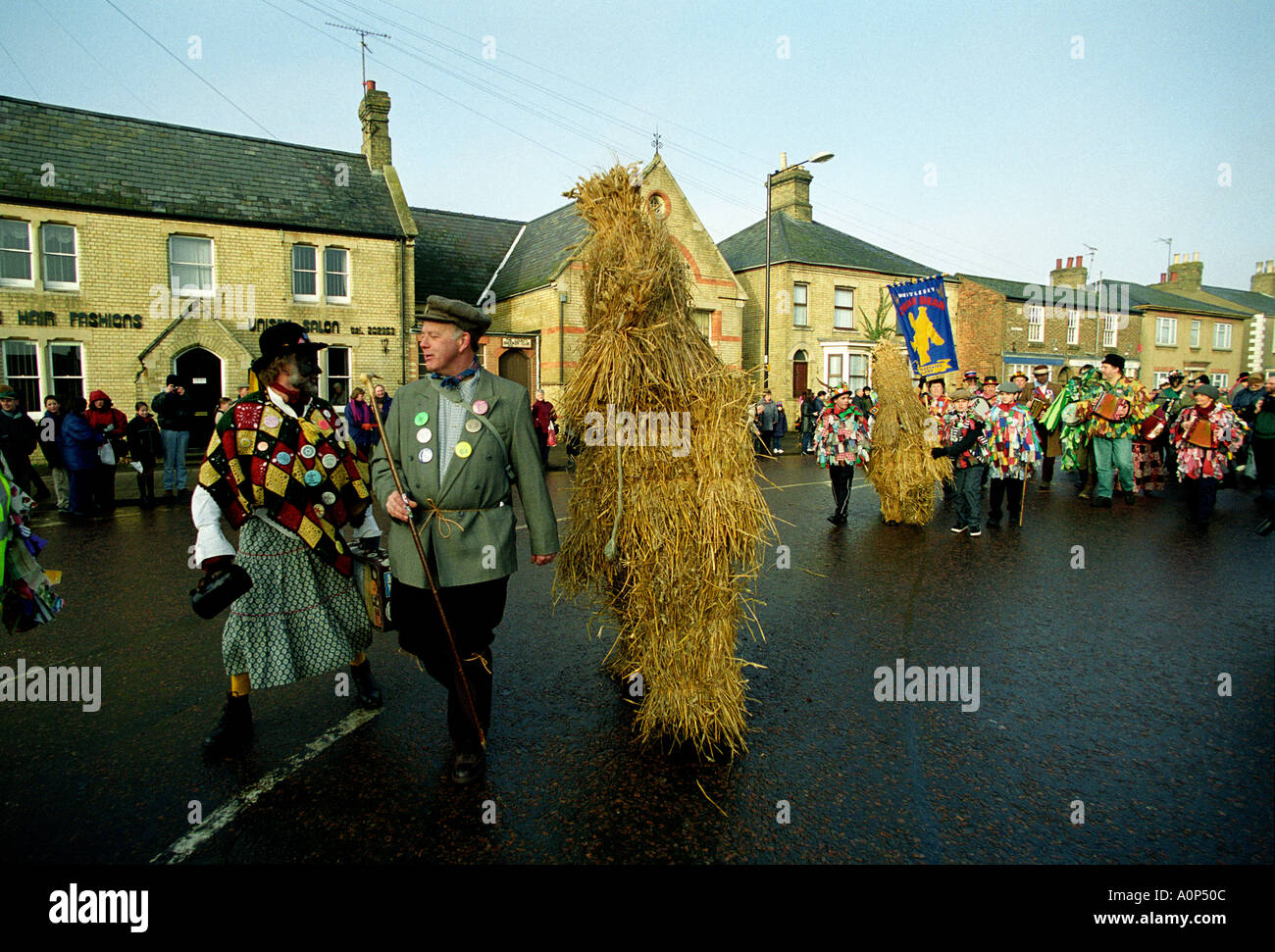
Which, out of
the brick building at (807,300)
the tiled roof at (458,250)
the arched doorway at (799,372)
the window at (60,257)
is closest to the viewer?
the window at (60,257)

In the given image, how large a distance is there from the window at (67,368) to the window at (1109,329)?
44.2m

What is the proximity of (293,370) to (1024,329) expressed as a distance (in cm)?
3923

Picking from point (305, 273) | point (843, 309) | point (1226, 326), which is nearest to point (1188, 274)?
point (1226, 326)

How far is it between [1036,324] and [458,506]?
40.1 m

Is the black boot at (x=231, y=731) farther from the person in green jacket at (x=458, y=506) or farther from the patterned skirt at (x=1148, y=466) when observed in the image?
the patterned skirt at (x=1148, y=466)

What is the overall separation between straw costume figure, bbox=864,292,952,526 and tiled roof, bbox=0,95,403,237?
56.0 ft

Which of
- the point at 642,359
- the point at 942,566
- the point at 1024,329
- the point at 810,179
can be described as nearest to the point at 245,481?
the point at 642,359

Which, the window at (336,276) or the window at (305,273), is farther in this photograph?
the window at (336,276)

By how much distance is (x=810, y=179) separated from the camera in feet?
105

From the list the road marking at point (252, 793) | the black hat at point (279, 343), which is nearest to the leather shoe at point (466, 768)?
the road marking at point (252, 793)

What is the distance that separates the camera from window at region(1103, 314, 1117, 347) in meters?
38.4

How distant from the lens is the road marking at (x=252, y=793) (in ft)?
8.82

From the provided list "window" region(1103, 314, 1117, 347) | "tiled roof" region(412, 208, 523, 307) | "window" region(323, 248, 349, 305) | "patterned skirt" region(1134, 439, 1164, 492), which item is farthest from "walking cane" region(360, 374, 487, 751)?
"window" region(1103, 314, 1117, 347)

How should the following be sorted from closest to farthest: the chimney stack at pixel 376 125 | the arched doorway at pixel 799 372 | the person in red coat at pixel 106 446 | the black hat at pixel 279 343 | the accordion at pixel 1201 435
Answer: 1. the black hat at pixel 279 343
2. the accordion at pixel 1201 435
3. the person in red coat at pixel 106 446
4. the chimney stack at pixel 376 125
5. the arched doorway at pixel 799 372
